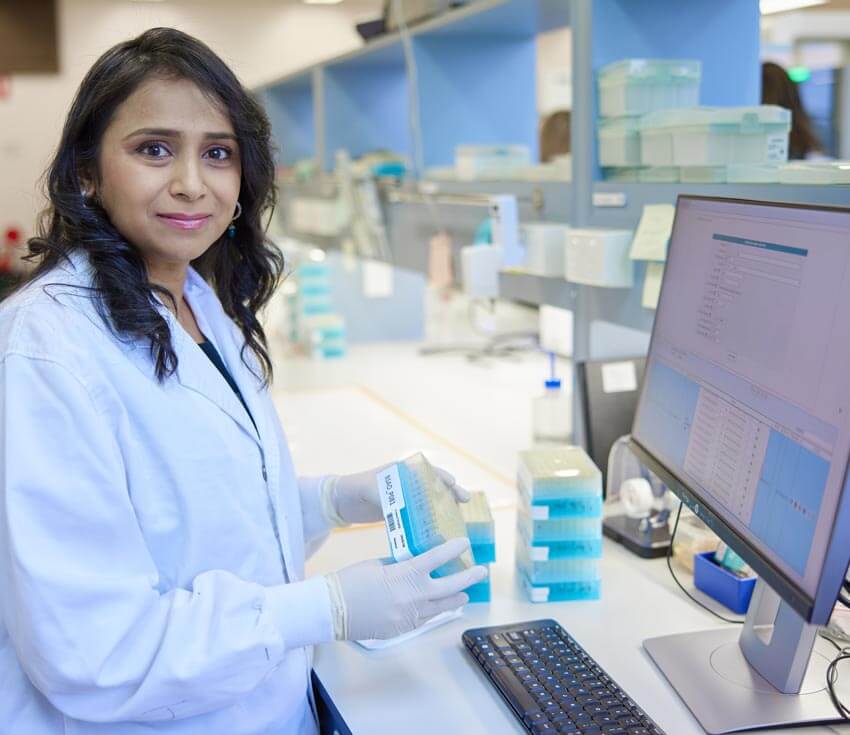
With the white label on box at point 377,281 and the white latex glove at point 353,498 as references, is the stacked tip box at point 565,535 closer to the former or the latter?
the white latex glove at point 353,498

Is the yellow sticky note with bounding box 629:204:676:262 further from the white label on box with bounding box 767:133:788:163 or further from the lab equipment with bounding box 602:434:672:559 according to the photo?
the lab equipment with bounding box 602:434:672:559

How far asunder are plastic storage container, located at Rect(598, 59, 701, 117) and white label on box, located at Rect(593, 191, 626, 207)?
13 cm

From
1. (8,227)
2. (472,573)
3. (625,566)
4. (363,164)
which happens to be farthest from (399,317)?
(8,227)

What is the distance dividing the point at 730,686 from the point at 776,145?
2.65ft

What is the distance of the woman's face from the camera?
107 centimetres

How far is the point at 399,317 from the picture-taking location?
12.3ft

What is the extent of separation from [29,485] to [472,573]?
49cm

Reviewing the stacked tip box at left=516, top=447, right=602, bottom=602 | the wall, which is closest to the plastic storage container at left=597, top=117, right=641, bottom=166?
the stacked tip box at left=516, top=447, right=602, bottom=602

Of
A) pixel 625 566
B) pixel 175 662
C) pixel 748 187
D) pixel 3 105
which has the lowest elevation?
pixel 625 566

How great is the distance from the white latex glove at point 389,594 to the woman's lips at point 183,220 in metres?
0.44

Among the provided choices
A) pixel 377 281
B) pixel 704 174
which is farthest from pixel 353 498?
pixel 377 281

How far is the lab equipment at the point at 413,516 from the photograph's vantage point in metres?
1.09

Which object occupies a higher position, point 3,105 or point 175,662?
point 3,105

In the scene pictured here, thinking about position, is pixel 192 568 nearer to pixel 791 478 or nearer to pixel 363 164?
pixel 791 478
